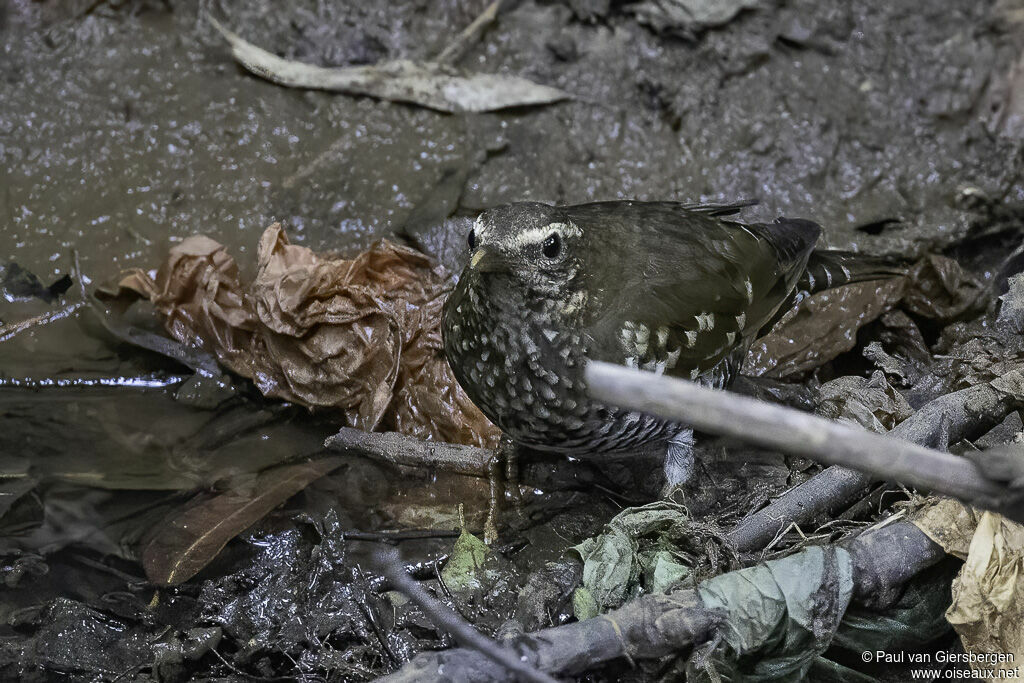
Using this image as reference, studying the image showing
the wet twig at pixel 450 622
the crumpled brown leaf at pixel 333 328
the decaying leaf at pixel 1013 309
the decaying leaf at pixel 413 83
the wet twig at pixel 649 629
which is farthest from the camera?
the decaying leaf at pixel 413 83

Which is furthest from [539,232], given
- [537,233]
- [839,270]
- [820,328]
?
[820,328]

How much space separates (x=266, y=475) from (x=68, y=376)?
119cm

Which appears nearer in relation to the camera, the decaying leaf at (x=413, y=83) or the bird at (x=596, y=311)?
the bird at (x=596, y=311)

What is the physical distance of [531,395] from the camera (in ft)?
11.2

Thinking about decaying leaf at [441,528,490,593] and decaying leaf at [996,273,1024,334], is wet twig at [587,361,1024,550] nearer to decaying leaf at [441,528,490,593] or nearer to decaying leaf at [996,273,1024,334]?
decaying leaf at [441,528,490,593]

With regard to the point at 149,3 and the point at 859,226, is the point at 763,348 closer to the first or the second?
the point at 859,226

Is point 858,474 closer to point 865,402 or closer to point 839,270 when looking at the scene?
point 865,402

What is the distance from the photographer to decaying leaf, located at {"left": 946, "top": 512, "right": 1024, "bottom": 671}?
2877 mm

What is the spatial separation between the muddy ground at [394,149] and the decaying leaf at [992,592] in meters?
1.15

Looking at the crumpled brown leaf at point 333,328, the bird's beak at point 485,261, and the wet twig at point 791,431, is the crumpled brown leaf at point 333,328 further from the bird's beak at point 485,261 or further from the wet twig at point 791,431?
the wet twig at point 791,431

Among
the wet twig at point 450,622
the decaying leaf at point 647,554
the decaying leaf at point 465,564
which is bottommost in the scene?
the decaying leaf at point 465,564

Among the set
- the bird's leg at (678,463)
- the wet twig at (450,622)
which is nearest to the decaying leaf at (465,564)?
the bird's leg at (678,463)

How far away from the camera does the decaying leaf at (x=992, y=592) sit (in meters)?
2.88

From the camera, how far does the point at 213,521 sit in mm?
3838
